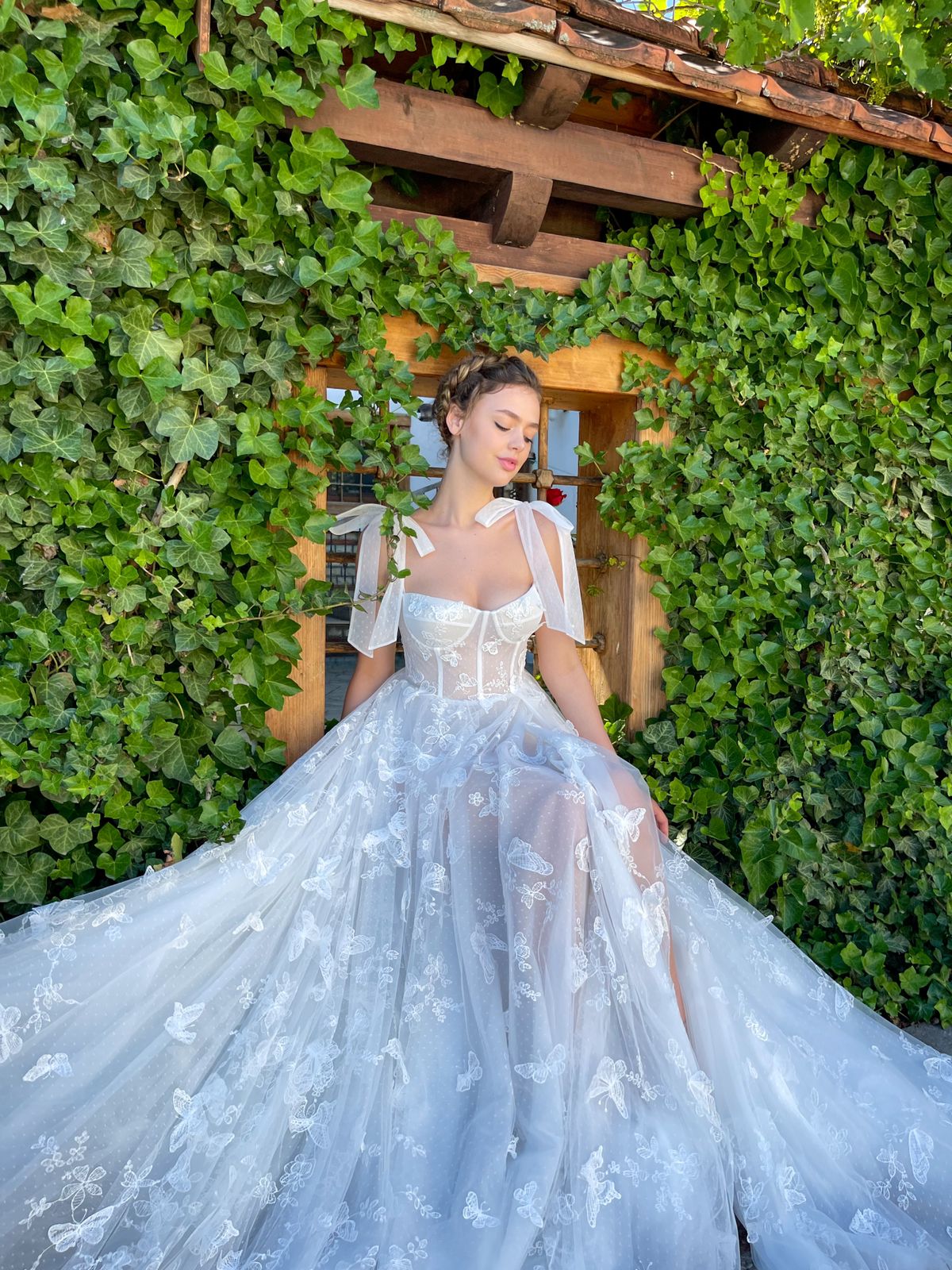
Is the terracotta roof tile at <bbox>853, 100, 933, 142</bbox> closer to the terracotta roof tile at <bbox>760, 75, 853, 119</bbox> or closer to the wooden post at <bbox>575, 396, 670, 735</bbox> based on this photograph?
the terracotta roof tile at <bbox>760, 75, 853, 119</bbox>

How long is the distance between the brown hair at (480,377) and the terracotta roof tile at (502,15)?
70 centimetres

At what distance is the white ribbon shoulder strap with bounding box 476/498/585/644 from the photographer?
2.47 meters

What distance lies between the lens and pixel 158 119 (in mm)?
1904

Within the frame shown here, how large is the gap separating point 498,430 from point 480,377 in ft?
0.46

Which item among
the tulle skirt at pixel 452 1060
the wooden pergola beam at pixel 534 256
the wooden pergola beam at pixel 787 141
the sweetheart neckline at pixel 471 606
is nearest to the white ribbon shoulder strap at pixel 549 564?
the sweetheart neckline at pixel 471 606

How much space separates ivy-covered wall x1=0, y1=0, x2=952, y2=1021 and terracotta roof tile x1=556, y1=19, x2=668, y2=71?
242mm

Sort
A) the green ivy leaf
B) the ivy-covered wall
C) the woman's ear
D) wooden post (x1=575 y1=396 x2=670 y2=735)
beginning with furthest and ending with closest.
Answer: wooden post (x1=575 y1=396 x2=670 y2=735)
the woman's ear
the green ivy leaf
the ivy-covered wall

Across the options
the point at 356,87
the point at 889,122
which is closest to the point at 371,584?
the point at 356,87

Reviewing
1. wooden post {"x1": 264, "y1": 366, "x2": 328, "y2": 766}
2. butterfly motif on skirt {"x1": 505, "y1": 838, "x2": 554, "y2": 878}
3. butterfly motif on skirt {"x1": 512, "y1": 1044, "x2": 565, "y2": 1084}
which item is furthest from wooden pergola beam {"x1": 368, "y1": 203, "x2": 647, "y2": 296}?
butterfly motif on skirt {"x1": 512, "y1": 1044, "x2": 565, "y2": 1084}

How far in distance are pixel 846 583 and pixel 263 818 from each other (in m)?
1.81

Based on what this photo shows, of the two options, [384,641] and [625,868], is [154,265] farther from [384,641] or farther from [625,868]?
[625,868]

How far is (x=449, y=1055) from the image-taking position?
69.8 inches

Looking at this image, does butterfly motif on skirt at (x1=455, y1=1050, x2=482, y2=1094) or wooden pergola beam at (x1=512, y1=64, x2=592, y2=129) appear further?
wooden pergola beam at (x1=512, y1=64, x2=592, y2=129)

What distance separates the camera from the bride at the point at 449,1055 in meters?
1.57
